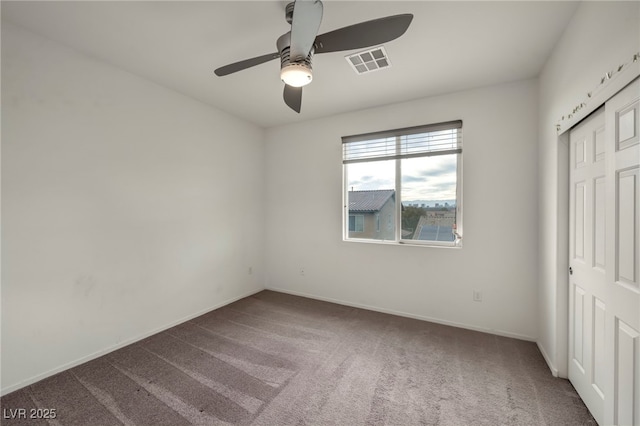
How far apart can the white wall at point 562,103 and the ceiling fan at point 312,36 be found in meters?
1.09

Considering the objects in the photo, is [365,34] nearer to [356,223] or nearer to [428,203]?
[428,203]

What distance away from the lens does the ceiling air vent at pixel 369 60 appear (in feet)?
7.38

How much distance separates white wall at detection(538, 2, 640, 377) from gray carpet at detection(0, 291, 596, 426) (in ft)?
1.44

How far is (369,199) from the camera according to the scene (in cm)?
366

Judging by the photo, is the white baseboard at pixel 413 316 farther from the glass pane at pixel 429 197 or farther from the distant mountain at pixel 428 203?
the distant mountain at pixel 428 203

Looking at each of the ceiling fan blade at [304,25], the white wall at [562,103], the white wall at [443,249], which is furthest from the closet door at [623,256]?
the ceiling fan blade at [304,25]

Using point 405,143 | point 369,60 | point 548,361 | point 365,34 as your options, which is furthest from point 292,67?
point 548,361

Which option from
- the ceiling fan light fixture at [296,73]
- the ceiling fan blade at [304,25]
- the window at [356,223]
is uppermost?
the ceiling fan blade at [304,25]

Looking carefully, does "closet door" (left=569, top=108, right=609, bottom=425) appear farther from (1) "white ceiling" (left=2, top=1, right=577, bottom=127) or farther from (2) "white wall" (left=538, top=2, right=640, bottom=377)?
(1) "white ceiling" (left=2, top=1, right=577, bottom=127)

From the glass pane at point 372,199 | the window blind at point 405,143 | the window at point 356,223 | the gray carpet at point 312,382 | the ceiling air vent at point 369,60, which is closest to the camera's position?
the gray carpet at point 312,382

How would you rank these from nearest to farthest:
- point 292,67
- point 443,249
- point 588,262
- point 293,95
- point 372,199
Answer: point 292,67
point 588,262
point 293,95
point 443,249
point 372,199

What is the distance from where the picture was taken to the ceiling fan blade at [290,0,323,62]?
1249mm

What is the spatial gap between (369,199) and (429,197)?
0.79 meters

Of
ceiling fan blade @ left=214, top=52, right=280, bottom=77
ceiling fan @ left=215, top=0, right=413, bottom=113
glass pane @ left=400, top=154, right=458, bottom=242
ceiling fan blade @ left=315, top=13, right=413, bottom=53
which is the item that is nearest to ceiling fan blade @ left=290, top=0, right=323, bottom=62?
ceiling fan @ left=215, top=0, right=413, bottom=113
